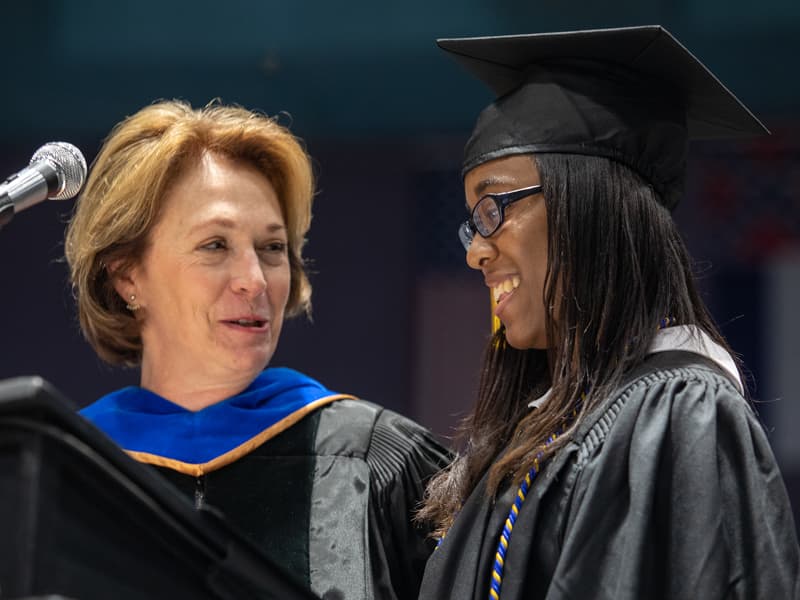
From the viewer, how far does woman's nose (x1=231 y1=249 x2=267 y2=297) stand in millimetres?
2568

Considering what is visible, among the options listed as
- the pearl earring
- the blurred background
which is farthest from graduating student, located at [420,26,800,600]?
the blurred background

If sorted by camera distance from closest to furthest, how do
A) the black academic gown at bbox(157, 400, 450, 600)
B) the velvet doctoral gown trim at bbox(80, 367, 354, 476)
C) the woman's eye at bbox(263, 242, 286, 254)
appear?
the black academic gown at bbox(157, 400, 450, 600)
the velvet doctoral gown trim at bbox(80, 367, 354, 476)
the woman's eye at bbox(263, 242, 286, 254)

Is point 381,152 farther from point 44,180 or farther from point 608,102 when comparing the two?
point 44,180

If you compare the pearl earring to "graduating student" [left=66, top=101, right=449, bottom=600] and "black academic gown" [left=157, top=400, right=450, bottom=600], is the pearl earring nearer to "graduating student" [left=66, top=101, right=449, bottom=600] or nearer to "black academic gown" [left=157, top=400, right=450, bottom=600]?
"graduating student" [left=66, top=101, right=449, bottom=600]

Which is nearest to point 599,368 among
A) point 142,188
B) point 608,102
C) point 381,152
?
point 608,102

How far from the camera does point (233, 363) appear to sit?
2.60 meters

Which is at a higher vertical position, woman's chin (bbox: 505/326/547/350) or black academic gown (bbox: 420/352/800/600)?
woman's chin (bbox: 505/326/547/350)

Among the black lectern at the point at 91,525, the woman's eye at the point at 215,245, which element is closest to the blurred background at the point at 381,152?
the woman's eye at the point at 215,245

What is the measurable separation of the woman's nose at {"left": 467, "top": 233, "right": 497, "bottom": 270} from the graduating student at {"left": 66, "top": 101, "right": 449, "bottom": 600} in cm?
69

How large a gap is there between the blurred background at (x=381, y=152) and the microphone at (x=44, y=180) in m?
2.68

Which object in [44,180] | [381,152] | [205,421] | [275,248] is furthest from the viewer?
[381,152]

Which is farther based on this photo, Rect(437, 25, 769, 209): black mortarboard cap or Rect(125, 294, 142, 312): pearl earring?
Rect(125, 294, 142, 312): pearl earring

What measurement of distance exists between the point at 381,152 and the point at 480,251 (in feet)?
9.69

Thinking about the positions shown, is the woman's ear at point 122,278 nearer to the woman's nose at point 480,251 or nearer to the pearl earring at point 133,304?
the pearl earring at point 133,304
